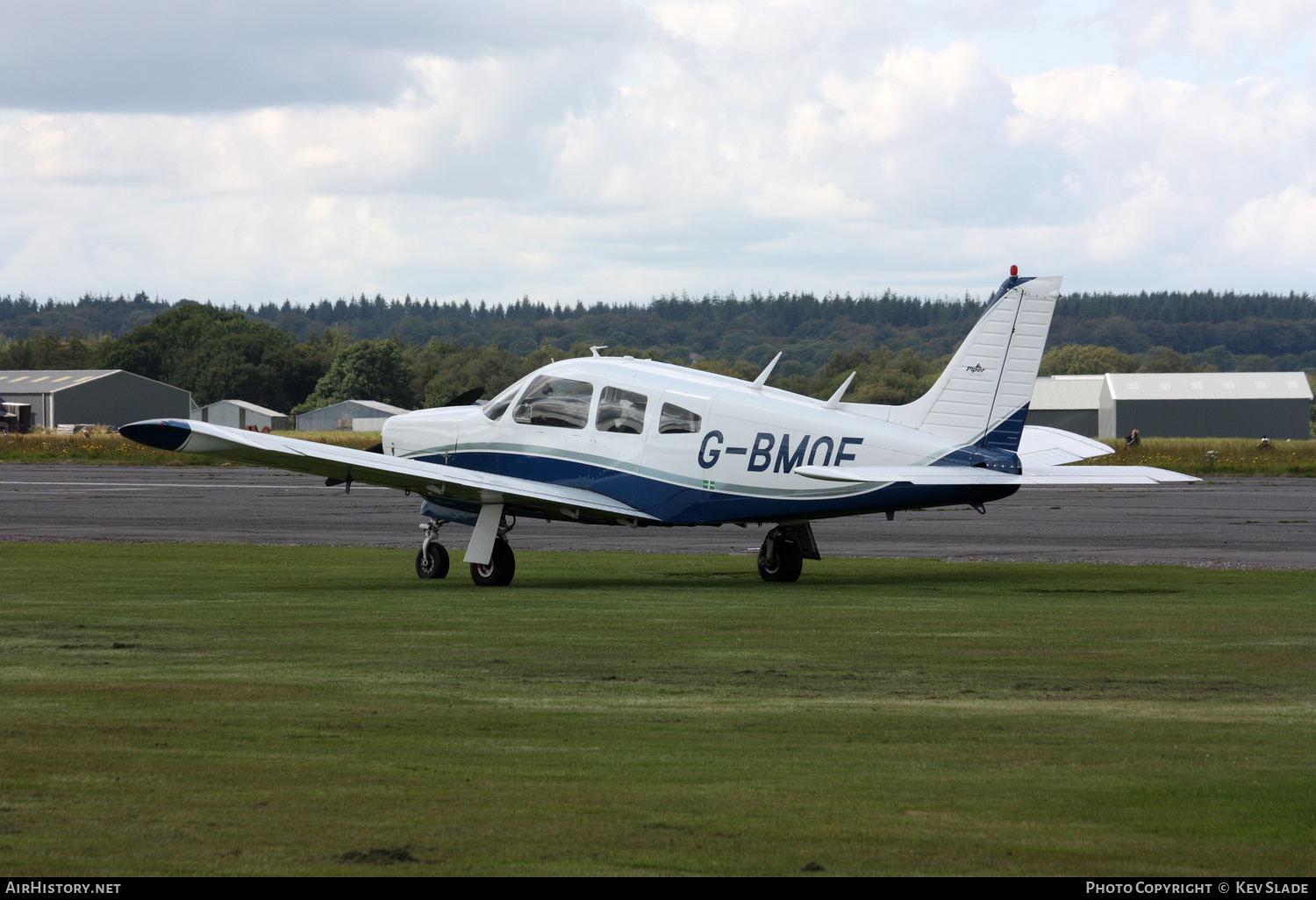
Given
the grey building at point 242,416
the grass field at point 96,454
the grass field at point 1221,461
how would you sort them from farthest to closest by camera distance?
the grey building at point 242,416 → the grass field at point 96,454 → the grass field at point 1221,461

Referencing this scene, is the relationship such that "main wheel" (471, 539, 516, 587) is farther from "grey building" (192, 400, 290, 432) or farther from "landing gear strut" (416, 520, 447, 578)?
"grey building" (192, 400, 290, 432)

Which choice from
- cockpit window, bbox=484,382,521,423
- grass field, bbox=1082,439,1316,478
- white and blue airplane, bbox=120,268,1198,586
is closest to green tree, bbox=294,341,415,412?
grass field, bbox=1082,439,1316,478

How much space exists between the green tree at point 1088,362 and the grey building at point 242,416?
97684mm

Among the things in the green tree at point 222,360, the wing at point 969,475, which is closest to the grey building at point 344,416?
the green tree at point 222,360

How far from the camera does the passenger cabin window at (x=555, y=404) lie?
18.9m

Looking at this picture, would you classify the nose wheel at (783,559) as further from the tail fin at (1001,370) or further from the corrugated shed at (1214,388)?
the corrugated shed at (1214,388)

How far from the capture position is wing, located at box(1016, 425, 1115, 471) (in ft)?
62.1

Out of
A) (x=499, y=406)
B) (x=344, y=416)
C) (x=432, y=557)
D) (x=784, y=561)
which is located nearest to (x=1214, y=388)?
(x=344, y=416)

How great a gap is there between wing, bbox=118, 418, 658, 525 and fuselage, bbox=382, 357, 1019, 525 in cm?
36

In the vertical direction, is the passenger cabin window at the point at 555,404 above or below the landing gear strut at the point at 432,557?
above

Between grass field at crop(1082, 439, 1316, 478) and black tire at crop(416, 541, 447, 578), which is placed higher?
black tire at crop(416, 541, 447, 578)

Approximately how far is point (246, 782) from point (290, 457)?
1079cm

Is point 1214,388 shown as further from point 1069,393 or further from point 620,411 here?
point 620,411

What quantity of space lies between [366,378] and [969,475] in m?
128
